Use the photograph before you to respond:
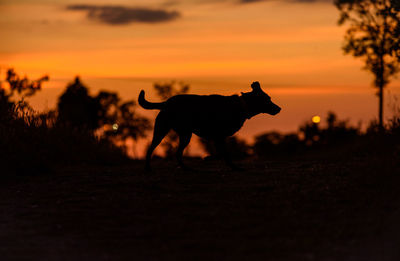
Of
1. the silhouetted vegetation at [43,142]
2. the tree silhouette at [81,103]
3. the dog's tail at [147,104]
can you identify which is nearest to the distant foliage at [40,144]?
the silhouetted vegetation at [43,142]

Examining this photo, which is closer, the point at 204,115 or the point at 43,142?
the point at 204,115

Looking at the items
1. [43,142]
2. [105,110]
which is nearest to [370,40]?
[43,142]

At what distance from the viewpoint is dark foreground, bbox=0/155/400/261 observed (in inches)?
308

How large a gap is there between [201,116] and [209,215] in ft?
13.5

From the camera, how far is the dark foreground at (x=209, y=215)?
7.83m

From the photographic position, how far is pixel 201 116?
13.4 meters

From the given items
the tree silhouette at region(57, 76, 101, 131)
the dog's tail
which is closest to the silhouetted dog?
the dog's tail

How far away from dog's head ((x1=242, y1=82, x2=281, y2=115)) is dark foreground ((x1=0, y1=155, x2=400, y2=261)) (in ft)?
3.85

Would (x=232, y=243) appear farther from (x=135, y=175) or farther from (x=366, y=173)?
(x=135, y=175)

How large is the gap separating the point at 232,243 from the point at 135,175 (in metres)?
5.68

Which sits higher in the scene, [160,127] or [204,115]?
[204,115]

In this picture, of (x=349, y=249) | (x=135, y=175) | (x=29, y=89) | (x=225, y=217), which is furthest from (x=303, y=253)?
(x=29, y=89)

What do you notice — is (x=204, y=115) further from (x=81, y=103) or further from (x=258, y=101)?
(x=81, y=103)

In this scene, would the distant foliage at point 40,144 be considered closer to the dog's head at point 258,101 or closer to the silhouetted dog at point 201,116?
the silhouetted dog at point 201,116
